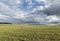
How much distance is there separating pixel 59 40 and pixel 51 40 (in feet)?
4.95

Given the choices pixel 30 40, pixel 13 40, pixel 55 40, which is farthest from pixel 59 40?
pixel 13 40

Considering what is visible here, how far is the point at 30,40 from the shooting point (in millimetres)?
28688

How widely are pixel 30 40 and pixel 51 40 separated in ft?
12.0

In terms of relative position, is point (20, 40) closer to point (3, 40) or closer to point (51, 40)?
point (3, 40)

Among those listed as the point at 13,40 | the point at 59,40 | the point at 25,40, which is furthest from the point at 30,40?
the point at 59,40

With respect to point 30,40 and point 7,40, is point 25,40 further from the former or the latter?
point 7,40

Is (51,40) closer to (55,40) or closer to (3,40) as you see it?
(55,40)

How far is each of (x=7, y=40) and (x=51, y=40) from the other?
→ 734cm

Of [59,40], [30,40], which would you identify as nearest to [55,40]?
[59,40]

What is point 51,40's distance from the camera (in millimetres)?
29562

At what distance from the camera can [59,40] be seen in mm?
30047

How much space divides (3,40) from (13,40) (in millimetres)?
1646

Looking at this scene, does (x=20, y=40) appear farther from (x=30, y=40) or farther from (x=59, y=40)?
(x=59, y=40)

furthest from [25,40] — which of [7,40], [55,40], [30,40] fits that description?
[55,40]
